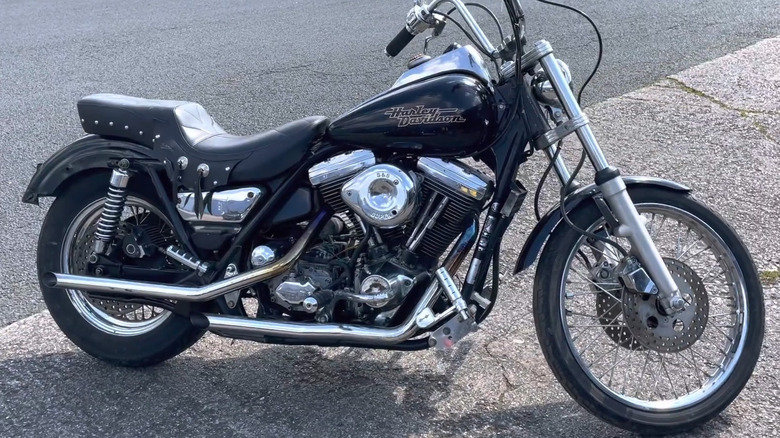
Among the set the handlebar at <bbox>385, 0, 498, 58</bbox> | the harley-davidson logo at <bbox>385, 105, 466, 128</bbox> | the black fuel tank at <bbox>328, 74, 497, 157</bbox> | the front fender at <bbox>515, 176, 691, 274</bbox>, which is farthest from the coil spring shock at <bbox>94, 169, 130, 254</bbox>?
the front fender at <bbox>515, 176, 691, 274</bbox>

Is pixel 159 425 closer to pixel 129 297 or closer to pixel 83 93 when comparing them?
pixel 129 297

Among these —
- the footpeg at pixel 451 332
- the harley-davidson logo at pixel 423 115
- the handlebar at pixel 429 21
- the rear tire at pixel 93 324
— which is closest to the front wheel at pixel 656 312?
the footpeg at pixel 451 332

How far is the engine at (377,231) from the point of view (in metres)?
3.19

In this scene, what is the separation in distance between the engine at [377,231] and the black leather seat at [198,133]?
0.47 ft

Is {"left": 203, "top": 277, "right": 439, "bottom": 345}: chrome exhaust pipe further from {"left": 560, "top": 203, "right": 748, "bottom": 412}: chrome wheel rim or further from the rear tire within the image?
{"left": 560, "top": 203, "right": 748, "bottom": 412}: chrome wheel rim

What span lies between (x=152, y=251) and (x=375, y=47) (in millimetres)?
5260

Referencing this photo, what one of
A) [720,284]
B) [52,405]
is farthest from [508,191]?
[52,405]

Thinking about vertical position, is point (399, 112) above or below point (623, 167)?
above

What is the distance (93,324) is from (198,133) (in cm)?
99

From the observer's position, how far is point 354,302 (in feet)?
11.2

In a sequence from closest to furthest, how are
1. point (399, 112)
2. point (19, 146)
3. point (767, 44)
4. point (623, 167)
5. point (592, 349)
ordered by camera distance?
point (399, 112) < point (592, 349) < point (623, 167) < point (19, 146) < point (767, 44)

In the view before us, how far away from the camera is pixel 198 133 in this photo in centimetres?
355

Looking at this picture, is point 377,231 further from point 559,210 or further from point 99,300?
point 99,300

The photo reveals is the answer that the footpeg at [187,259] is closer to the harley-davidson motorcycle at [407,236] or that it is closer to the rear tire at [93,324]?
the harley-davidson motorcycle at [407,236]
